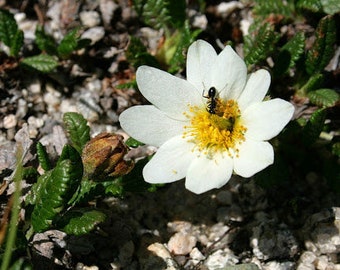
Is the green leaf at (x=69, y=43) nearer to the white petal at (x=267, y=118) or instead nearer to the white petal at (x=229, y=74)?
the white petal at (x=229, y=74)

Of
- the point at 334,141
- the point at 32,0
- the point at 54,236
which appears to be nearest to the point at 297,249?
the point at 334,141

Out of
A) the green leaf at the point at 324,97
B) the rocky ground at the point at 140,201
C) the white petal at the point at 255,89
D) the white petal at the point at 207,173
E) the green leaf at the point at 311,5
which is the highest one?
the green leaf at the point at 311,5

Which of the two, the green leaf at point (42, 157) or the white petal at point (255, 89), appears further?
the green leaf at point (42, 157)

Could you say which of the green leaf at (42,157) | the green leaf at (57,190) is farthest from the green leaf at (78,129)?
the green leaf at (57,190)

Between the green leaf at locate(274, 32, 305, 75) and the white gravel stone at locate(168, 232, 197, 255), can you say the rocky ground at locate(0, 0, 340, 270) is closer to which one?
the white gravel stone at locate(168, 232, 197, 255)

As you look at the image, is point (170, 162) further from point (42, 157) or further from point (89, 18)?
point (89, 18)

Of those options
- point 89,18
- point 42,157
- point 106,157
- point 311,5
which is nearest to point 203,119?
point 106,157

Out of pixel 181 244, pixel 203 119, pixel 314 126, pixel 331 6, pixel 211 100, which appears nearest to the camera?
pixel 211 100

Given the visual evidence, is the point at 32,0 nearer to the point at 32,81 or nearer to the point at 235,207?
the point at 32,81
